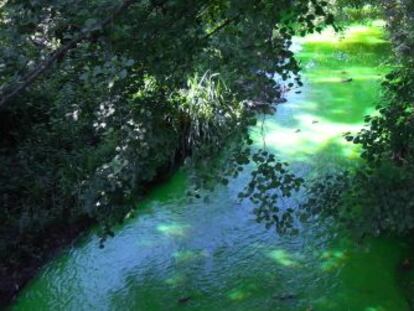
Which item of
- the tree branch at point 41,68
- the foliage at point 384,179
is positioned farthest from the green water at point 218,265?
the tree branch at point 41,68

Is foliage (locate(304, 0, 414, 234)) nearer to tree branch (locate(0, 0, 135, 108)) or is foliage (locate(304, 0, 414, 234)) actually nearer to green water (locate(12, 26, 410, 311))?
green water (locate(12, 26, 410, 311))

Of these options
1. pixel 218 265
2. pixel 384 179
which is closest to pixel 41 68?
pixel 384 179

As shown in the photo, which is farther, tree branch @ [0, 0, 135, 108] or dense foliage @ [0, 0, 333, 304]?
dense foliage @ [0, 0, 333, 304]

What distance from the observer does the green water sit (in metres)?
3.79

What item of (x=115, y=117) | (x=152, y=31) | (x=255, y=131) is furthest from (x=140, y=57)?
(x=255, y=131)

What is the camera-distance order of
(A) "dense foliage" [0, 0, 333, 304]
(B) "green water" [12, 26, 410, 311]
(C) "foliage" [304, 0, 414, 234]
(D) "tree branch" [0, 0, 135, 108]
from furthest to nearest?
(B) "green water" [12, 26, 410, 311] < (C) "foliage" [304, 0, 414, 234] < (A) "dense foliage" [0, 0, 333, 304] < (D) "tree branch" [0, 0, 135, 108]

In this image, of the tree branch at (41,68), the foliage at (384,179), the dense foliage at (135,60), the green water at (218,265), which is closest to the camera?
the tree branch at (41,68)

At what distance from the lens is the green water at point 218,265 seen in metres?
3.79

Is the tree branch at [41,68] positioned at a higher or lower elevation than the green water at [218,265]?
higher

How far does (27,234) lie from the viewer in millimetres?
4535

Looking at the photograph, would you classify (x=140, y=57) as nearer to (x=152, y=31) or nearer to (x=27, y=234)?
(x=152, y=31)

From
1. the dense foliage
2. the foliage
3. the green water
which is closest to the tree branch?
the dense foliage

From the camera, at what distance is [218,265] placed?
164 inches

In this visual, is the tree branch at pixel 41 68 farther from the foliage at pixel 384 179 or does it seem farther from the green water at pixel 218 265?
the green water at pixel 218 265
